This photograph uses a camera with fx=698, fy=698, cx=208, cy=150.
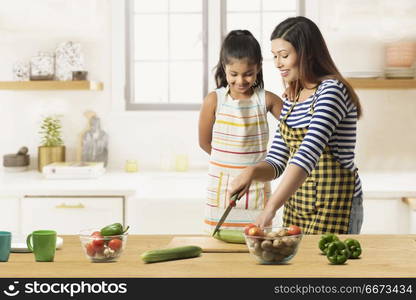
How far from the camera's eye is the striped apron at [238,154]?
2.86 metres

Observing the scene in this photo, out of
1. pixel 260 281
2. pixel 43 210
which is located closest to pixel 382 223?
pixel 43 210

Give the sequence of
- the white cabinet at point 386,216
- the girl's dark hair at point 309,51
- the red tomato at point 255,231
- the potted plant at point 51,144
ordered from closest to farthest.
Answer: the red tomato at point 255,231
the girl's dark hair at point 309,51
the white cabinet at point 386,216
the potted plant at point 51,144

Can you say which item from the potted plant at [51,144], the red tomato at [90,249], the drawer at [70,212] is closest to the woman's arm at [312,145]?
the red tomato at [90,249]

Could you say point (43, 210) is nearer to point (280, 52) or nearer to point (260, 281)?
point (280, 52)

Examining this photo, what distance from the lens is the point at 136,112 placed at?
4.45 m

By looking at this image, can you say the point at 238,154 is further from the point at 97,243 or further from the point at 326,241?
the point at 97,243

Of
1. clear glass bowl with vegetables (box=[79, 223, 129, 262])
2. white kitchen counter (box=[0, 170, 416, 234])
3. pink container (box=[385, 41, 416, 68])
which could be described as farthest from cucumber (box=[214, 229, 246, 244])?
pink container (box=[385, 41, 416, 68])

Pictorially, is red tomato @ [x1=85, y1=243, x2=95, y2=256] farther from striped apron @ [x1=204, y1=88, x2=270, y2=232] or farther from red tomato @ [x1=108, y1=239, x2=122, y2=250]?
striped apron @ [x1=204, y1=88, x2=270, y2=232]

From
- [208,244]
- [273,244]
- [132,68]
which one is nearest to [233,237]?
[208,244]

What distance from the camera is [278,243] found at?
1.98 metres

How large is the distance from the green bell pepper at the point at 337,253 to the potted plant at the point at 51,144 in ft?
8.74

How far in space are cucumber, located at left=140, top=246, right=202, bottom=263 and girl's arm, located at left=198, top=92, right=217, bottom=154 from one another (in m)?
0.92

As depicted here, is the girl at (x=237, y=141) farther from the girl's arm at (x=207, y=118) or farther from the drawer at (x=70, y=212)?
the drawer at (x=70, y=212)

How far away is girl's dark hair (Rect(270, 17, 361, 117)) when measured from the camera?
2.49 metres
